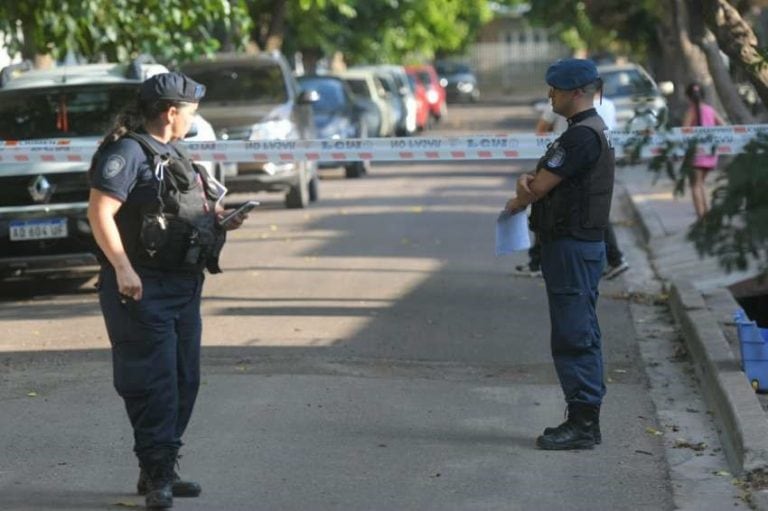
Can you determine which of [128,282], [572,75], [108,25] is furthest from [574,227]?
[108,25]

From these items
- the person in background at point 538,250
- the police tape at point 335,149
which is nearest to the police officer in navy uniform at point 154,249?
the police tape at point 335,149

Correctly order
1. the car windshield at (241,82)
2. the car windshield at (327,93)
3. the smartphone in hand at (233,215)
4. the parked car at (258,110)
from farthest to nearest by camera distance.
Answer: the car windshield at (327,93) < the car windshield at (241,82) < the parked car at (258,110) < the smartphone in hand at (233,215)

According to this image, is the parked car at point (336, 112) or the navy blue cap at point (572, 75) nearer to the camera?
the navy blue cap at point (572, 75)

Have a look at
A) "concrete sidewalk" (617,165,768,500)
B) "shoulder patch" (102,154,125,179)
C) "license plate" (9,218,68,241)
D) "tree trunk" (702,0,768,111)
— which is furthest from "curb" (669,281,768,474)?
"license plate" (9,218,68,241)

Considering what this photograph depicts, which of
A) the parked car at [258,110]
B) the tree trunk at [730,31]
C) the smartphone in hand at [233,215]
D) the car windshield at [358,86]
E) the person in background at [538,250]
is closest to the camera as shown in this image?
the smartphone in hand at [233,215]

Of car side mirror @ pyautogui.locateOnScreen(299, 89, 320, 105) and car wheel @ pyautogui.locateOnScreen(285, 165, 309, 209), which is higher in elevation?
car side mirror @ pyautogui.locateOnScreen(299, 89, 320, 105)

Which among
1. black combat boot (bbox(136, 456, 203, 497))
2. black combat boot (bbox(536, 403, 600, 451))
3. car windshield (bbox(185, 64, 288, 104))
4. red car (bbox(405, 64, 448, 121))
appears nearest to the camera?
black combat boot (bbox(136, 456, 203, 497))

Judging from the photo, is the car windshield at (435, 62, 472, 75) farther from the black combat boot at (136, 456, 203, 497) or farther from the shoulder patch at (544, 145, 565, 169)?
the black combat boot at (136, 456, 203, 497)

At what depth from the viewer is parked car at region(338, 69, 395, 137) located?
1271 inches

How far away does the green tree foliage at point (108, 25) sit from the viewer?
17656 millimetres

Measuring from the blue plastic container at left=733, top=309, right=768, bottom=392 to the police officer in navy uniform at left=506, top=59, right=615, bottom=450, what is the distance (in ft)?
4.51

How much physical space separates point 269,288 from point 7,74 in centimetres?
342

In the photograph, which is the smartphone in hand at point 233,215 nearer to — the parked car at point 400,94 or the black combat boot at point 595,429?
the black combat boot at point 595,429

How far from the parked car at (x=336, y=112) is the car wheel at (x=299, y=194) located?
3.69 metres
